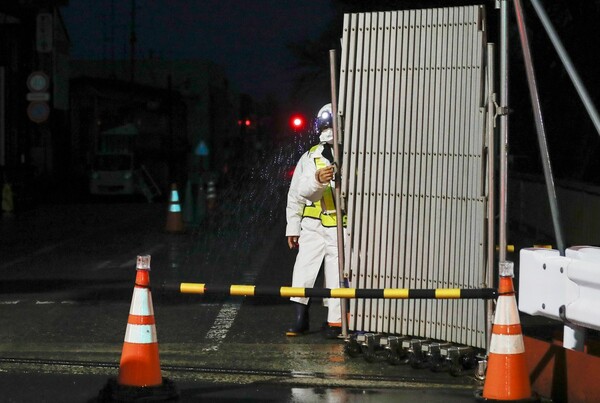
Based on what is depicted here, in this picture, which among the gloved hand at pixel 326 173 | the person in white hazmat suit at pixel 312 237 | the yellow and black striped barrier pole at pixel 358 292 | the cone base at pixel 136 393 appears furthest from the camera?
the person in white hazmat suit at pixel 312 237

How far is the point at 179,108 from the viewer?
63.4 m

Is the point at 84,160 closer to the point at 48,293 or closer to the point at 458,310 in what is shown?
the point at 48,293

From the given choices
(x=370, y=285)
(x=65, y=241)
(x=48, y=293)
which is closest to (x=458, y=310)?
(x=370, y=285)

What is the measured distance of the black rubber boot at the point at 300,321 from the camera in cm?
995

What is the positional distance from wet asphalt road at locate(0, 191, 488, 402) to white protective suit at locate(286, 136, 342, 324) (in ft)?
1.50

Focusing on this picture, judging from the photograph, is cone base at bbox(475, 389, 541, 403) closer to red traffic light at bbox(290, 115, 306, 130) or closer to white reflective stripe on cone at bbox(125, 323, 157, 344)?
white reflective stripe on cone at bbox(125, 323, 157, 344)

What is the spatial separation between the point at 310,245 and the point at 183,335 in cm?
137

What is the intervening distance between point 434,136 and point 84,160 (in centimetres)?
4998

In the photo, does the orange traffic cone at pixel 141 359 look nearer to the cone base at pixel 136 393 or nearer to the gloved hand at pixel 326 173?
the cone base at pixel 136 393

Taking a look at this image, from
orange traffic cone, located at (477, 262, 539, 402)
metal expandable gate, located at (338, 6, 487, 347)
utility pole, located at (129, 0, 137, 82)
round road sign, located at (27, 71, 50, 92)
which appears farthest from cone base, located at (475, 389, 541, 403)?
utility pole, located at (129, 0, 137, 82)

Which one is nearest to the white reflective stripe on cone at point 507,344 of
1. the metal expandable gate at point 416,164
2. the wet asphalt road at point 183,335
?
the wet asphalt road at point 183,335

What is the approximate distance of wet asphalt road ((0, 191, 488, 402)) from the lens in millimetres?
7613

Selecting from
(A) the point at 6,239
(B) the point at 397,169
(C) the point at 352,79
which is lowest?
(A) the point at 6,239

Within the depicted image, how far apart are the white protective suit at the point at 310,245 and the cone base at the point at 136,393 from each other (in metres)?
2.84
